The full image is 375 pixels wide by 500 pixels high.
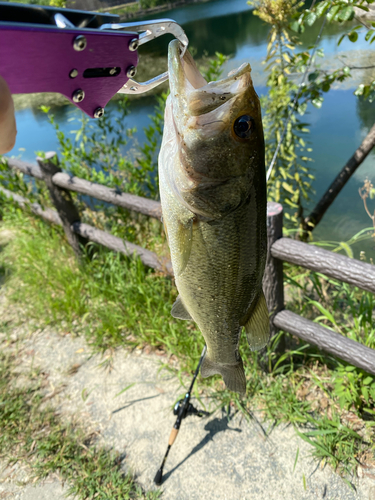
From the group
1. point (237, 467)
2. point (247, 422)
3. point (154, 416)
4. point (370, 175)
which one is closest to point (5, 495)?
point (154, 416)

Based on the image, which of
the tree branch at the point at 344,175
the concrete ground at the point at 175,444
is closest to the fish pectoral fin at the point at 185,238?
the concrete ground at the point at 175,444

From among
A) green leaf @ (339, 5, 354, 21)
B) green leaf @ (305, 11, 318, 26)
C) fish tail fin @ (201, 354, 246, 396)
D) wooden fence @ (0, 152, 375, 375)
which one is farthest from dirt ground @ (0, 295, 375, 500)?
green leaf @ (305, 11, 318, 26)

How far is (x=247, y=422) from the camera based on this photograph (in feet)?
8.23

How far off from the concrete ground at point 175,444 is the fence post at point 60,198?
151 centimetres

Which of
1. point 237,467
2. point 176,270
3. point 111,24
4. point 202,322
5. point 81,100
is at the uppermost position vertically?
point 111,24

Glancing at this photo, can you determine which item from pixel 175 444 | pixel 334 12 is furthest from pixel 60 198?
pixel 334 12

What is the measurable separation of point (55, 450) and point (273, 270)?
204 cm

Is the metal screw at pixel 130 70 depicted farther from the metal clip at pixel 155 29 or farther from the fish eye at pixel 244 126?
the fish eye at pixel 244 126

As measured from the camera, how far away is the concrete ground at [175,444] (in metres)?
2.17

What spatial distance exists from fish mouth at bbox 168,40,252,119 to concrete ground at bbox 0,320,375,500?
2297 millimetres

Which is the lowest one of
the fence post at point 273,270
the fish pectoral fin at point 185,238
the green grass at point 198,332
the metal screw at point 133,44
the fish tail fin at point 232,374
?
the green grass at point 198,332

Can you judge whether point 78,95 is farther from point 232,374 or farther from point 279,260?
point 279,260

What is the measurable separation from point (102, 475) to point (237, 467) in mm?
907

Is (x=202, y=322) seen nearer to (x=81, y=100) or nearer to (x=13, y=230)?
(x=81, y=100)
